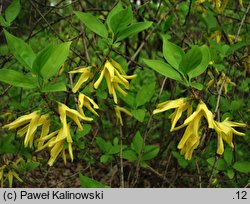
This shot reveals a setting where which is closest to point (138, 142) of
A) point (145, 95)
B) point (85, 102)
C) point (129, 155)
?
point (129, 155)

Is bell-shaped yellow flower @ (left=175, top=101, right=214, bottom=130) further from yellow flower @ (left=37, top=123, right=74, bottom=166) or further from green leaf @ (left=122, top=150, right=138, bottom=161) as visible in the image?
green leaf @ (left=122, top=150, right=138, bottom=161)

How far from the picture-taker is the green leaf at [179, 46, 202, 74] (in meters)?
1.16

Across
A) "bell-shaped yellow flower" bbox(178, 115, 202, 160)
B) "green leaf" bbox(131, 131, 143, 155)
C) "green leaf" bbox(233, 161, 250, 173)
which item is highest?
"bell-shaped yellow flower" bbox(178, 115, 202, 160)

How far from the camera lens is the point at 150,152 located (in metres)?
1.96

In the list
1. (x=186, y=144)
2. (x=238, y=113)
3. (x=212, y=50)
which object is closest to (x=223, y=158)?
(x=238, y=113)

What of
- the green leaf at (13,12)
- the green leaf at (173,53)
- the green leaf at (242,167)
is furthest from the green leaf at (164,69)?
the green leaf at (13,12)

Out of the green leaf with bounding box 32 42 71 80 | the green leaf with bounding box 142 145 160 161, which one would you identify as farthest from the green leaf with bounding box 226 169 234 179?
the green leaf with bounding box 32 42 71 80

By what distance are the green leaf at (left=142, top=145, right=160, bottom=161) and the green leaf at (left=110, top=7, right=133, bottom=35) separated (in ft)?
2.81

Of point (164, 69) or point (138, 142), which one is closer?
point (164, 69)

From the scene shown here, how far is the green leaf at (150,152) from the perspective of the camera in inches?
76.4

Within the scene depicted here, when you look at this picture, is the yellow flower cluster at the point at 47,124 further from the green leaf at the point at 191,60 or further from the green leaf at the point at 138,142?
the green leaf at the point at 138,142

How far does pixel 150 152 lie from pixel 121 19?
35.8 inches

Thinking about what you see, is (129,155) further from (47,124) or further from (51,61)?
(51,61)

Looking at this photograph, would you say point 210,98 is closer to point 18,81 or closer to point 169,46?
point 169,46
